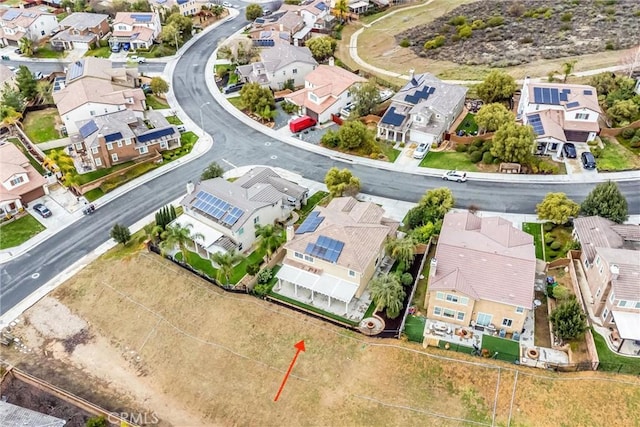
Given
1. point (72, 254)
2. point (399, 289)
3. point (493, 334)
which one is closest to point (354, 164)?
point (399, 289)

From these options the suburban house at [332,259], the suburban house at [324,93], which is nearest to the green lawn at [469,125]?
the suburban house at [324,93]

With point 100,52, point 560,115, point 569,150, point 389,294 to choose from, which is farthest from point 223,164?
point 100,52

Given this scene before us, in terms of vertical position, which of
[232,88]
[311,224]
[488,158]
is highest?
[311,224]

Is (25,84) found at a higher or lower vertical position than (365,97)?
lower

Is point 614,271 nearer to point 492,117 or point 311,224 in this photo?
point 311,224

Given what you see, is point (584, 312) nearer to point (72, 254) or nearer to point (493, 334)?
point (493, 334)

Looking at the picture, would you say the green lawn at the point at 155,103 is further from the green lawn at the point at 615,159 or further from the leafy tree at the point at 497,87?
the green lawn at the point at 615,159
